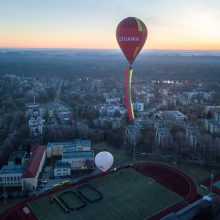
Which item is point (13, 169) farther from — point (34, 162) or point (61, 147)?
point (61, 147)

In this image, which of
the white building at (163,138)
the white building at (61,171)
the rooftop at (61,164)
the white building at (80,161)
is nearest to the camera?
the white building at (61,171)

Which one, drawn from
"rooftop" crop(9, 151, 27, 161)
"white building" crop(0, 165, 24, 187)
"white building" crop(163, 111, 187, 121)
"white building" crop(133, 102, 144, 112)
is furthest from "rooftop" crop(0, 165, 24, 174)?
"white building" crop(133, 102, 144, 112)

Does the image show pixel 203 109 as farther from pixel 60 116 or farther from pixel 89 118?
pixel 60 116

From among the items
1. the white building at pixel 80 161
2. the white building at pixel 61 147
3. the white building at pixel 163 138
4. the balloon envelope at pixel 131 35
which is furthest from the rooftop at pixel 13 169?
the white building at pixel 163 138

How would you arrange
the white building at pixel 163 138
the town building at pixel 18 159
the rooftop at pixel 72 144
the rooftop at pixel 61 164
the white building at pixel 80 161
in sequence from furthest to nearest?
1. the white building at pixel 163 138
2. the rooftop at pixel 72 144
3. the town building at pixel 18 159
4. the white building at pixel 80 161
5. the rooftop at pixel 61 164

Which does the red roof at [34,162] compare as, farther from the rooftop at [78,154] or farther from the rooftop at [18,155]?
the rooftop at [78,154]

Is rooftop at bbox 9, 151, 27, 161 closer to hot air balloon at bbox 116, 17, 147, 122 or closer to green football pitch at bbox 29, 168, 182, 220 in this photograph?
green football pitch at bbox 29, 168, 182, 220
